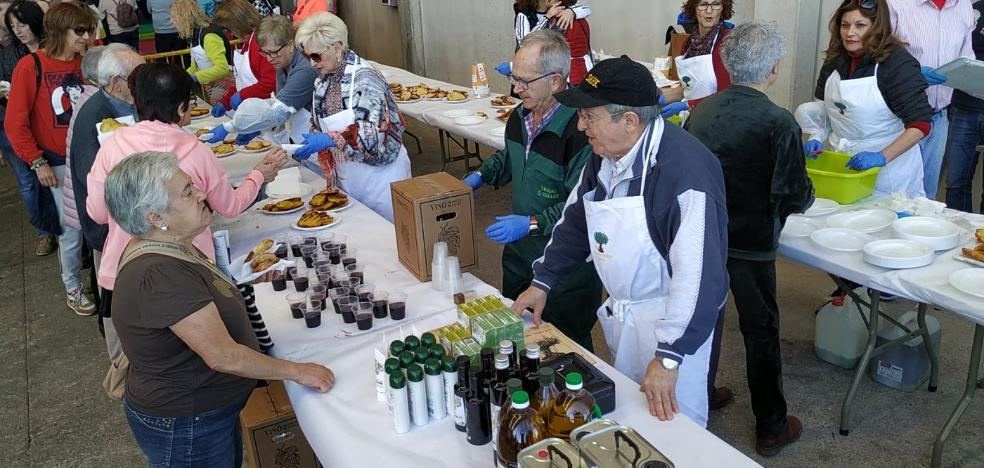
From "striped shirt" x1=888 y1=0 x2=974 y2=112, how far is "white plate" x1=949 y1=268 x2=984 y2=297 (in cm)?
200

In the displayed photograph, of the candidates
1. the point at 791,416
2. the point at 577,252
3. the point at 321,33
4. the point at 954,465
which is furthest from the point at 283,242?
the point at 954,465

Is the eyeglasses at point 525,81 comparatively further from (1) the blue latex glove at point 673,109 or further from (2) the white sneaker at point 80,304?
(2) the white sneaker at point 80,304

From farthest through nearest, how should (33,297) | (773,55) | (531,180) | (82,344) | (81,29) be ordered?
(33,297) < (82,344) < (81,29) < (531,180) < (773,55)

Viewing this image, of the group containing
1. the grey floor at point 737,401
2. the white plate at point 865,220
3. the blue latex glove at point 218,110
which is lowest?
the grey floor at point 737,401

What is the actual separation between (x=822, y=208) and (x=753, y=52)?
101 cm

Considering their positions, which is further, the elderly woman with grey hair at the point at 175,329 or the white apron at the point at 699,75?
the white apron at the point at 699,75

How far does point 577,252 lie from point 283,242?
1401mm

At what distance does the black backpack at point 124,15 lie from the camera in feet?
32.9

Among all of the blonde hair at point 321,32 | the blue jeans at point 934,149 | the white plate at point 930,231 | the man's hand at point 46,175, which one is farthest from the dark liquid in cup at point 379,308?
the blue jeans at point 934,149

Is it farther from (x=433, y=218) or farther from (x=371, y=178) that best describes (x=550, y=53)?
(x=371, y=178)

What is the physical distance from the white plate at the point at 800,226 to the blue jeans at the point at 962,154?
2100mm

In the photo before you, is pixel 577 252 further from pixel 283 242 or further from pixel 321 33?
pixel 321 33

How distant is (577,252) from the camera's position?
2.69 m

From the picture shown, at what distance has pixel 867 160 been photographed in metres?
3.51
